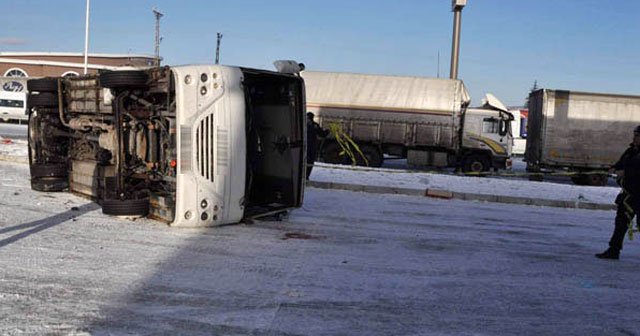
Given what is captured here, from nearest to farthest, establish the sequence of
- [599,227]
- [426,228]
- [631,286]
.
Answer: [631,286] → [426,228] → [599,227]

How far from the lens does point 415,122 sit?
859 inches

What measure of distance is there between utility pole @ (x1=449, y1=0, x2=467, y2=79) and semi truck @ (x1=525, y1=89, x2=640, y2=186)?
10403mm

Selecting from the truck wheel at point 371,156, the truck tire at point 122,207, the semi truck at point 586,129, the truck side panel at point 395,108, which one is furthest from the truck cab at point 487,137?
the truck tire at point 122,207

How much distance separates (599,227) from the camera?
9539mm

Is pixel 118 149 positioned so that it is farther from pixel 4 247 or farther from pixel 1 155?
pixel 1 155

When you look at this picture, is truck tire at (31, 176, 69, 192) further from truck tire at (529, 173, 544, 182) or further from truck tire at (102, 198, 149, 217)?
truck tire at (529, 173, 544, 182)

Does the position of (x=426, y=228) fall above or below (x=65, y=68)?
below

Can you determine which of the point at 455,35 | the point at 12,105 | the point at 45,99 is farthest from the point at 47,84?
the point at 12,105

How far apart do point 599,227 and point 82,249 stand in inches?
331

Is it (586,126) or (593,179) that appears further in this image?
(586,126)

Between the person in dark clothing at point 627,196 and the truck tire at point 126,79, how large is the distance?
6489 mm

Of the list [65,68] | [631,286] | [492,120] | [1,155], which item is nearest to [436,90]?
[492,120]

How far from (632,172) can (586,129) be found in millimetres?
15377

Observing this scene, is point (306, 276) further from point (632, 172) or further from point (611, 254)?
point (632, 172)
